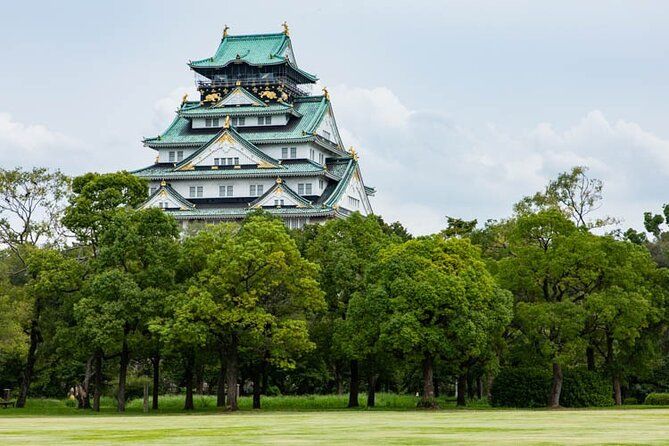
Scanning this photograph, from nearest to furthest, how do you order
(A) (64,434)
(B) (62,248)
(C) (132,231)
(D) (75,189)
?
(A) (64,434) < (C) (132,231) < (D) (75,189) < (B) (62,248)

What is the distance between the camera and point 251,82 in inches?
3964

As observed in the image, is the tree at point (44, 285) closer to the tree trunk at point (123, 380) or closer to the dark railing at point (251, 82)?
the tree trunk at point (123, 380)

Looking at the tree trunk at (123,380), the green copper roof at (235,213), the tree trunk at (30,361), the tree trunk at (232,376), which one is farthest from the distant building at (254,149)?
the tree trunk at (232,376)

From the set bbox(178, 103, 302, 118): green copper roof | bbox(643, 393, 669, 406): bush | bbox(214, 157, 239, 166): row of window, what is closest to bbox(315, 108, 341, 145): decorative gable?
bbox(178, 103, 302, 118): green copper roof

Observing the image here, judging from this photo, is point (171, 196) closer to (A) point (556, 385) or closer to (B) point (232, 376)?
(B) point (232, 376)

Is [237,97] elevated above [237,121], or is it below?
above

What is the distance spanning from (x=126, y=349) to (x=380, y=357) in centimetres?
1285

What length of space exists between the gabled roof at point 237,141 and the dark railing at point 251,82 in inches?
339

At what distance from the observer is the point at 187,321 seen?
50594 mm

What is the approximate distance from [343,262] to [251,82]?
46664 mm

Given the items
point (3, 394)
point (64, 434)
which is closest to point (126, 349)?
point (3, 394)

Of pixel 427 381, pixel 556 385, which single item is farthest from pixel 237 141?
pixel 556 385

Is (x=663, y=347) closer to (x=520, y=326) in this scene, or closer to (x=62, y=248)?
(x=520, y=326)

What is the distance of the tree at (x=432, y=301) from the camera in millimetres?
51781
